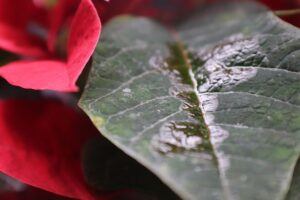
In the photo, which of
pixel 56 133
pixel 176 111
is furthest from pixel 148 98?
pixel 56 133

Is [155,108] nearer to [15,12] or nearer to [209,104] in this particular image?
[209,104]

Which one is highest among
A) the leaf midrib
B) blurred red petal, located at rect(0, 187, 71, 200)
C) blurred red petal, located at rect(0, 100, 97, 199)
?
the leaf midrib

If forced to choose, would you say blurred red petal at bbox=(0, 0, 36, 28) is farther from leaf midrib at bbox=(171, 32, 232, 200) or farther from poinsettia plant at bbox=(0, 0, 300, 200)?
leaf midrib at bbox=(171, 32, 232, 200)

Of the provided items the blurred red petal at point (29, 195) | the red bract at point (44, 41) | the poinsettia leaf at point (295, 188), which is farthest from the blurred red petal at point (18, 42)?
the poinsettia leaf at point (295, 188)

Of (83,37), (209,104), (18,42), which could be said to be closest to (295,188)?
(209,104)

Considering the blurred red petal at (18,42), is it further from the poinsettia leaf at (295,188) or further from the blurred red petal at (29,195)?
the poinsettia leaf at (295,188)

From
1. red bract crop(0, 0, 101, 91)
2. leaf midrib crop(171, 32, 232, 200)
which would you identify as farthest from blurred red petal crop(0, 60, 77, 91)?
leaf midrib crop(171, 32, 232, 200)

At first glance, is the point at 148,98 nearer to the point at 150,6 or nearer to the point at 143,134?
the point at 143,134
